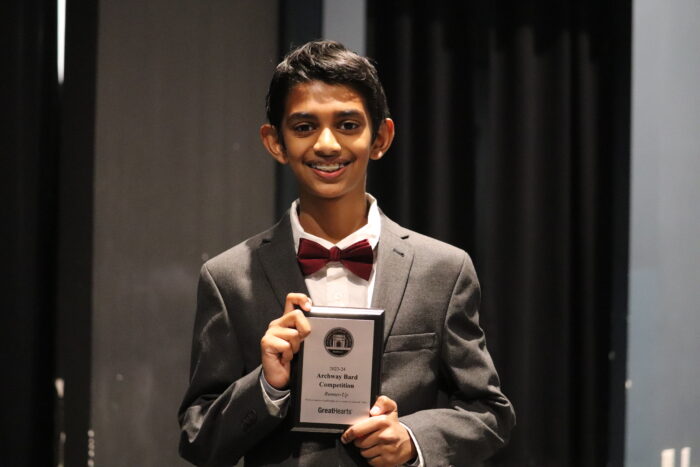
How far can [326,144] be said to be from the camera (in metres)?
1.55

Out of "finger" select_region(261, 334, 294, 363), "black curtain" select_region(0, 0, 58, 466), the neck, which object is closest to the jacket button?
"finger" select_region(261, 334, 294, 363)

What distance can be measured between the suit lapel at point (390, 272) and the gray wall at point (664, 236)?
6.90 ft

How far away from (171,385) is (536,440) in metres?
1.38

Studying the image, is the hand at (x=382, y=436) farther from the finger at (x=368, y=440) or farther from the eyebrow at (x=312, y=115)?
the eyebrow at (x=312, y=115)

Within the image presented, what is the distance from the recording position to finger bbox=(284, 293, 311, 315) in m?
1.42

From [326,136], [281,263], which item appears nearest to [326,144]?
[326,136]

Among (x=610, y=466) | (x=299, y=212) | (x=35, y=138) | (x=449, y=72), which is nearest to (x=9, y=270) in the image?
(x=35, y=138)

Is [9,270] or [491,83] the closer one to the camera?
[9,270]

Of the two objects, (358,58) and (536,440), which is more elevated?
(358,58)

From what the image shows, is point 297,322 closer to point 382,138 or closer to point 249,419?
point 249,419

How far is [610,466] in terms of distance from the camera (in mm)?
3480

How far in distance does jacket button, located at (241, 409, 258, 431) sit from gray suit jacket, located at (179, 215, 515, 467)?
0.09 feet

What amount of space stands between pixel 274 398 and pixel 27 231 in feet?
4.78

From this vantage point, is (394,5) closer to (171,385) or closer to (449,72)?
(449,72)
